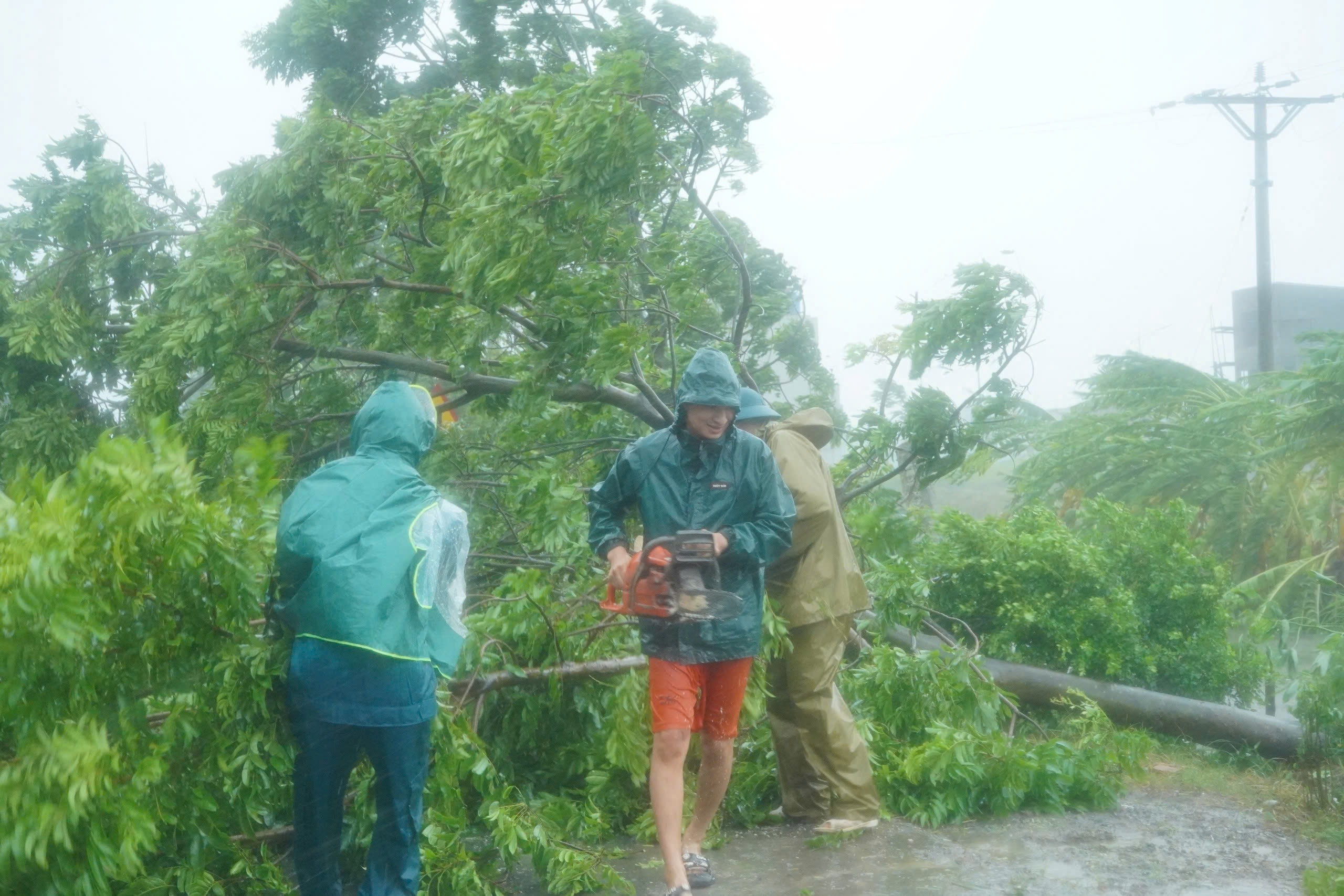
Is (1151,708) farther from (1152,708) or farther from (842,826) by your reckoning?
(842,826)

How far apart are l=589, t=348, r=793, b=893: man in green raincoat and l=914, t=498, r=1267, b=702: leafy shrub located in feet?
12.4

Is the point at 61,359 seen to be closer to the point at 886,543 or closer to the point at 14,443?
the point at 14,443

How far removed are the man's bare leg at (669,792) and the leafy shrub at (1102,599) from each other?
408cm

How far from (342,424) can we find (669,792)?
404cm

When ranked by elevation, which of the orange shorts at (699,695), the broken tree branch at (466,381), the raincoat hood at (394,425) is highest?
the broken tree branch at (466,381)

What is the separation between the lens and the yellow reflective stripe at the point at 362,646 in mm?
3225

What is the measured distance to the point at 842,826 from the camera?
4.99m

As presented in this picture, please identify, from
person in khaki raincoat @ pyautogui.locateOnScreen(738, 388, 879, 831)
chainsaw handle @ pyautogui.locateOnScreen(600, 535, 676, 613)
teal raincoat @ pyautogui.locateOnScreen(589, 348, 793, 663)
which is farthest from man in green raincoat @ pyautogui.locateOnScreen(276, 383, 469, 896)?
person in khaki raincoat @ pyautogui.locateOnScreen(738, 388, 879, 831)

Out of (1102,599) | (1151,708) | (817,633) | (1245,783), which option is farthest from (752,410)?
(1102,599)

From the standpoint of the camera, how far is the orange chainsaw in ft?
12.6

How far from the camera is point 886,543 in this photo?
7.01m

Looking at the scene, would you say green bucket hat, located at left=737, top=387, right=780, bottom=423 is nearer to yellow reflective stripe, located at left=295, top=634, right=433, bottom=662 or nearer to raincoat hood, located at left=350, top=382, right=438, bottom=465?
raincoat hood, located at left=350, top=382, right=438, bottom=465

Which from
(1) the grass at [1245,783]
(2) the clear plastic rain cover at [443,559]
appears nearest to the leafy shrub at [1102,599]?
(1) the grass at [1245,783]

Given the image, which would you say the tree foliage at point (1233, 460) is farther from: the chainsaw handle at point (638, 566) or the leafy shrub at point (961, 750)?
the chainsaw handle at point (638, 566)
